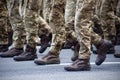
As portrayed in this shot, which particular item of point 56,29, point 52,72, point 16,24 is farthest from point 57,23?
point 16,24

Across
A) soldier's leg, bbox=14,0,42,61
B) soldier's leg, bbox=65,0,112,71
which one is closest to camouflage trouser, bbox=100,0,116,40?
soldier's leg, bbox=14,0,42,61

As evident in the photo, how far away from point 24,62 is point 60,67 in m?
0.66

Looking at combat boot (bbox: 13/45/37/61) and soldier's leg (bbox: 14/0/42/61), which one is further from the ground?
soldier's leg (bbox: 14/0/42/61)

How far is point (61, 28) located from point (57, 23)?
3.1 inches

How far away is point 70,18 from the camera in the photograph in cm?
557

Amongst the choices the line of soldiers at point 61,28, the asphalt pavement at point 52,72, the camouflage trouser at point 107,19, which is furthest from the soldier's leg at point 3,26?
the camouflage trouser at point 107,19

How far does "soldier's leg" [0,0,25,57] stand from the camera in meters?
6.23

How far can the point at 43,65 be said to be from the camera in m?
5.46

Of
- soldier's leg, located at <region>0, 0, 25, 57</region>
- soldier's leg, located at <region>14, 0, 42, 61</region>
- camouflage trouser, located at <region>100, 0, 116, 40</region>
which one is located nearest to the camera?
soldier's leg, located at <region>14, 0, 42, 61</region>

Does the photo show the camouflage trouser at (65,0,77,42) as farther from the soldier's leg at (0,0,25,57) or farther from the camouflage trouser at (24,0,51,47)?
the soldier's leg at (0,0,25,57)

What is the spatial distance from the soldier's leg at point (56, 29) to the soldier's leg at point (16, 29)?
0.82 m

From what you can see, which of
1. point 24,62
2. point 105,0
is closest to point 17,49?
point 24,62

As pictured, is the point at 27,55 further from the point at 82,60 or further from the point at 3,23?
the point at 82,60

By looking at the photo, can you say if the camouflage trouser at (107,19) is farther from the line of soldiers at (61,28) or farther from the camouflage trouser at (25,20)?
the camouflage trouser at (25,20)
